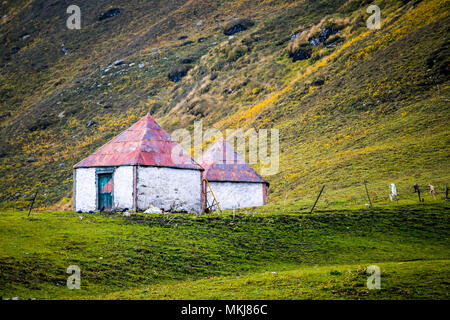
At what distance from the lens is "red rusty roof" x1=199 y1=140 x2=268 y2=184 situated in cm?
3738

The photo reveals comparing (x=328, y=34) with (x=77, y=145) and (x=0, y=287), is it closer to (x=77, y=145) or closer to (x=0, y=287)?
(x=77, y=145)

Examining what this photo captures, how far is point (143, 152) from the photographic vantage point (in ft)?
91.9

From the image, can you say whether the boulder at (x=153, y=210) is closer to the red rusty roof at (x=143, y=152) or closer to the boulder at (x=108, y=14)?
the red rusty roof at (x=143, y=152)

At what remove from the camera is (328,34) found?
86000mm

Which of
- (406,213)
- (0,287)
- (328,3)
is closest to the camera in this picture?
(0,287)

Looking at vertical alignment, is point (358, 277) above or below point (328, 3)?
below

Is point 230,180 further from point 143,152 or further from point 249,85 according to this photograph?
point 249,85

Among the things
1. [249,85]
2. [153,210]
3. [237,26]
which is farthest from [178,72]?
[153,210]

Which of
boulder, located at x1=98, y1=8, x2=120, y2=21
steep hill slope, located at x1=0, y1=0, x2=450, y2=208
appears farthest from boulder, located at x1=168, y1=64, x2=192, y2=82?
boulder, located at x1=98, y1=8, x2=120, y2=21

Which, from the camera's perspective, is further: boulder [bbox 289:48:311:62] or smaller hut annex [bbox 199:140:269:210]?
boulder [bbox 289:48:311:62]

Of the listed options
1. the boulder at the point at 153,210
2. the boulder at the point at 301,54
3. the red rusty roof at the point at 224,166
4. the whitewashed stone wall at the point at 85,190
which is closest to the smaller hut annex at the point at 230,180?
the red rusty roof at the point at 224,166

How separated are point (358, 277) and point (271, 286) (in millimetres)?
2534

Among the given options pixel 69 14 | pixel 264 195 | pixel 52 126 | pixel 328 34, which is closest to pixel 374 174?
pixel 264 195

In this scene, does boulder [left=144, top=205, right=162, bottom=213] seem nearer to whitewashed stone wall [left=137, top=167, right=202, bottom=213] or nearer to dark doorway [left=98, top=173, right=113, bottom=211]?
whitewashed stone wall [left=137, top=167, right=202, bottom=213]
